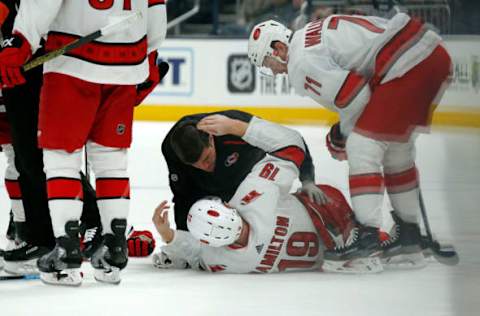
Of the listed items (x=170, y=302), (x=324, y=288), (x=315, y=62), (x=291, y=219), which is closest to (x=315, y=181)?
(x=291, y=219)

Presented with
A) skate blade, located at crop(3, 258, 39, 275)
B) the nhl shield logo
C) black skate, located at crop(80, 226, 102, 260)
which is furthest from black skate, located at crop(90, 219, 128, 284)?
the nhl shield logo

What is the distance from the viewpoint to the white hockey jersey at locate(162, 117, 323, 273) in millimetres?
2074

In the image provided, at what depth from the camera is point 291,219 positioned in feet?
6.96

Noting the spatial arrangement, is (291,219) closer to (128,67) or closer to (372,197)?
(372,197)

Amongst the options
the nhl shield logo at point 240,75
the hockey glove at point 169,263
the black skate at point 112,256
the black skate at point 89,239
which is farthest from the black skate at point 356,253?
the nhl shield logo at point 240,75

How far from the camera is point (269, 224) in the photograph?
208 cm

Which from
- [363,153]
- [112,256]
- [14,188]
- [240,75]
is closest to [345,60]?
[363,153]

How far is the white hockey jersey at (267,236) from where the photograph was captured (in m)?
2.07

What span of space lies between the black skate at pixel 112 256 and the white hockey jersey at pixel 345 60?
1.77 feet

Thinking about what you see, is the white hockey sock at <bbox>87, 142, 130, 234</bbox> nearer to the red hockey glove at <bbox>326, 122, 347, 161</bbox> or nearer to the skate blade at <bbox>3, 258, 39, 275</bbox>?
the skate blade at <bbox>3, 258, 39, 275</bbox>

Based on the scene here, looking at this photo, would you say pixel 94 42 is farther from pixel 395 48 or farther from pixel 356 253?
pixel 356 253

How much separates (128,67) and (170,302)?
52cm

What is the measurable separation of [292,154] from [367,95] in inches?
10.1

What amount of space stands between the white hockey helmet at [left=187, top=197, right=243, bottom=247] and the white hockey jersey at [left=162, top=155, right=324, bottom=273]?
0.22ft
